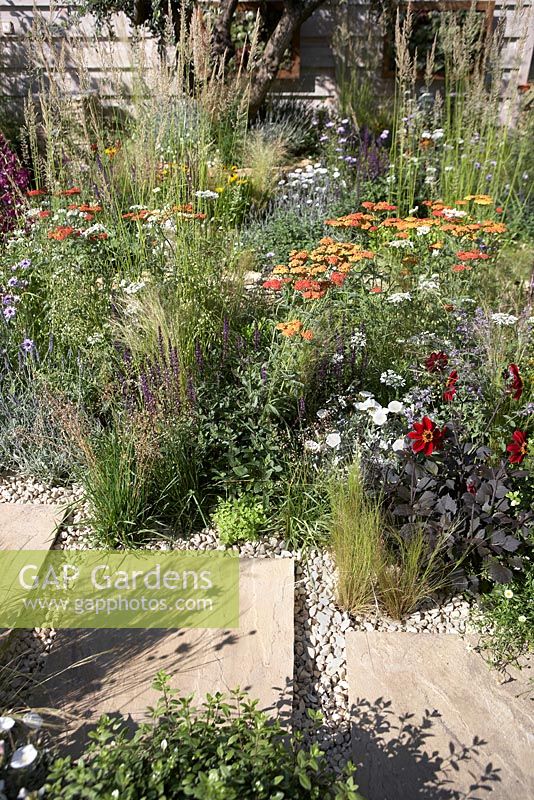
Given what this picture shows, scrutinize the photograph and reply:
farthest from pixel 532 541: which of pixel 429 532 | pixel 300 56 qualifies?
pixel 300 56

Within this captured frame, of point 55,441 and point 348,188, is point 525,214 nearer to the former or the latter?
point 348,188

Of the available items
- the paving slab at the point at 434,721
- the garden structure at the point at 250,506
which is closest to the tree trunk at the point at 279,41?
the garden structure at the point at 250,506

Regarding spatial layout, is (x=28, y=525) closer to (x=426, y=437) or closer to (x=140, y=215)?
(x=426, y=437)

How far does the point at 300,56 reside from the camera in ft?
24.5

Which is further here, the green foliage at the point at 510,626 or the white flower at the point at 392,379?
the white flower at the point at 392,379

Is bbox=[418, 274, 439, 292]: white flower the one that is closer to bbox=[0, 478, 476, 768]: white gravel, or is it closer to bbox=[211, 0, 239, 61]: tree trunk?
bbox=[0, 478, 476, 768]: white gravel

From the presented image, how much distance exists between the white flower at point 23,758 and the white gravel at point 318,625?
783mm

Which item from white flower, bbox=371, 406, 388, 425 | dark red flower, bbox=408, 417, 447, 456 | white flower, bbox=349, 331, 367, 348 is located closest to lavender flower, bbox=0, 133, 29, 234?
white flower, bbox=349, 331, 367, 348

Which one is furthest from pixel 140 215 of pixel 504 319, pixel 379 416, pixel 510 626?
pixel 510 626

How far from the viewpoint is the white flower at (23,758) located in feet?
4.80

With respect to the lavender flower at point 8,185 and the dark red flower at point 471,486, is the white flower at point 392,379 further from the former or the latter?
the lavender flower at point 8,185

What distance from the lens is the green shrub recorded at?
272 cm

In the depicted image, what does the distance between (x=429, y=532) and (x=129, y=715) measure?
1132 millimetres

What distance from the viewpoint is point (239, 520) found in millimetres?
2721
